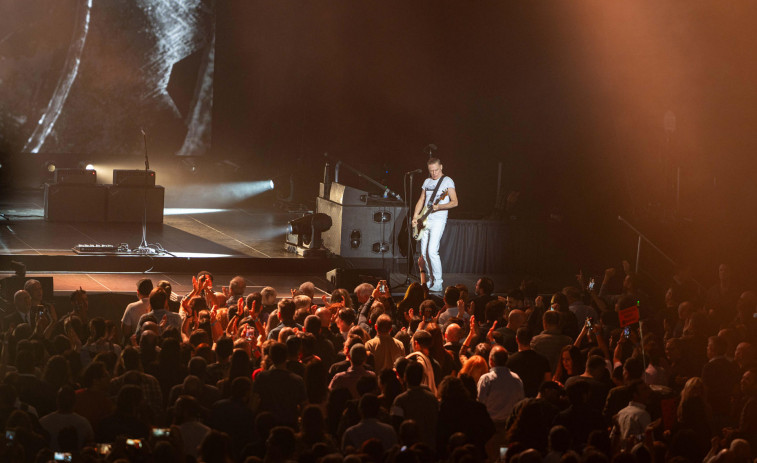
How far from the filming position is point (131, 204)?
17.0m

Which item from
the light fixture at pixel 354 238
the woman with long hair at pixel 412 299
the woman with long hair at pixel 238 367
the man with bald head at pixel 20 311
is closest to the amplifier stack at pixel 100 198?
the light fixture at pixel 354 238

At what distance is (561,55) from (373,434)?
541 inches

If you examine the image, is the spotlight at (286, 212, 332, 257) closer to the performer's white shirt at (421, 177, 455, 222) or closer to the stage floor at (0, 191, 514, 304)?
the stage floor at (0, 191, 514, 304)

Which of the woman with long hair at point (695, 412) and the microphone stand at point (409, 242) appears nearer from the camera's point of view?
the woman with long hair at point (695, 412)

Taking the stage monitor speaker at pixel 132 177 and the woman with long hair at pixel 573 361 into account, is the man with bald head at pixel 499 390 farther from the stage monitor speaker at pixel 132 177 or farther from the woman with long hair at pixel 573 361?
the stage monitor speaker at pixel 132 177

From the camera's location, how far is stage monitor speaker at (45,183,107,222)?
16.5 m

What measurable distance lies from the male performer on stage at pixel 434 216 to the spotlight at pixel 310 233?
72.4 inches

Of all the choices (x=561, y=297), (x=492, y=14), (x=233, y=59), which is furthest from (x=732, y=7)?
(x=233, y=59)

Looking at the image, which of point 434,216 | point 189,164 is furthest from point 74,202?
point 434,216

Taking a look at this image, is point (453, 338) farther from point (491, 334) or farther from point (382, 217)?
point (382, 217)

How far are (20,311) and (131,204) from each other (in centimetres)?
901

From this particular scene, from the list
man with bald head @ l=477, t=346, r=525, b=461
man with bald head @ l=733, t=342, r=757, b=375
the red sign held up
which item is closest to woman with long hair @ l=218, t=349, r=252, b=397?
man with bald head @ l=477, t=346, r=525, b=461

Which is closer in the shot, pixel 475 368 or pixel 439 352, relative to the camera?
pixel 475 368

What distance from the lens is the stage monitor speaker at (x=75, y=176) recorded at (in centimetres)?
1661
